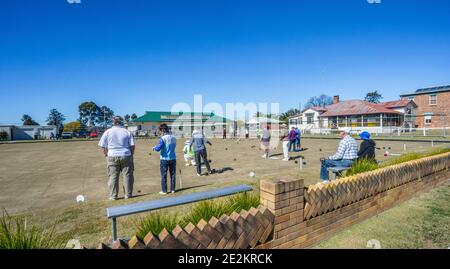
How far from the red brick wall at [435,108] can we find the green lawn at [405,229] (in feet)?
150

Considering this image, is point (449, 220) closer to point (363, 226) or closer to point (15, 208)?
point (363, 226)

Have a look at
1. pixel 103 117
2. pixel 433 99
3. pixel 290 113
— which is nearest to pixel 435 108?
pixel 433 99

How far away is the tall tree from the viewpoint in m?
98.2

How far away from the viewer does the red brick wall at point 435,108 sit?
4056 centimetres

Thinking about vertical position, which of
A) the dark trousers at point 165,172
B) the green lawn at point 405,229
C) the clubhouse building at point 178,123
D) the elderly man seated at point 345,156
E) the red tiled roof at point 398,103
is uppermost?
the red tiled roof at point 398,103

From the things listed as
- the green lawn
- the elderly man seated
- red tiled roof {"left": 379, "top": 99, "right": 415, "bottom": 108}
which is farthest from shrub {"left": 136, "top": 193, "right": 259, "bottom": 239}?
red tiled roof {"left": 379, "top": 99, "right": 415, "bottom": 108}

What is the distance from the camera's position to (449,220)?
4574 mm

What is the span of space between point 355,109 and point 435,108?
531 inches

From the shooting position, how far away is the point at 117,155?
5.90 m

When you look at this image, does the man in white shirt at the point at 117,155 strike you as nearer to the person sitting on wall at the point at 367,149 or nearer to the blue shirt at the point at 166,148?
the blue shirt at the point at 166,148

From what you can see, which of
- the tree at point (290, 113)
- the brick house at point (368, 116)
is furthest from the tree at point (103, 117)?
the brick house at point (368, 116)

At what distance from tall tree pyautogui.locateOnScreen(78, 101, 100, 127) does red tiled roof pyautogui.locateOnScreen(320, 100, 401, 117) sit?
90855 millimetres

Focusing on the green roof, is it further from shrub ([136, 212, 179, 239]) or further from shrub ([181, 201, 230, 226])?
shrub ([136, 212, 179, 239])

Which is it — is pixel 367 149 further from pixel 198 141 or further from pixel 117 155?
pixel 117 155
